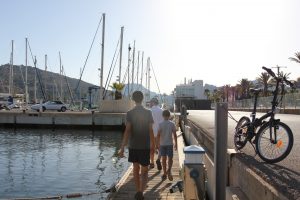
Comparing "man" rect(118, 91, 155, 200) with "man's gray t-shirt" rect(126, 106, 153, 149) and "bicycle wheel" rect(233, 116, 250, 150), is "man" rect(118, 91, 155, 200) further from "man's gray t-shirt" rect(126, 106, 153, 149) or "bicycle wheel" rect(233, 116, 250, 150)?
"bicycle wheel" rect(233, 116, 250, 150)

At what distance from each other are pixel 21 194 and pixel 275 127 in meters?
9.28

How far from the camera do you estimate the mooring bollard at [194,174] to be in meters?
7.67

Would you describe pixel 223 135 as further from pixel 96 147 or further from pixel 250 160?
pixel 96 147

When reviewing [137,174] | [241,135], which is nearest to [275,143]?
[241,135]

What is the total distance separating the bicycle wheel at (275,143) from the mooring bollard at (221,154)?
179 cm

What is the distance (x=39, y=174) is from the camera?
712 inches

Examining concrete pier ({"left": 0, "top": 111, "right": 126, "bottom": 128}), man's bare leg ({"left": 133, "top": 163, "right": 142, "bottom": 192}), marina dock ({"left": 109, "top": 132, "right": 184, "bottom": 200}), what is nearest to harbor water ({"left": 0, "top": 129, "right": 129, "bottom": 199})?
marina dock ({"left": 109, "top": 132, "right": 184, "bottom": 200})

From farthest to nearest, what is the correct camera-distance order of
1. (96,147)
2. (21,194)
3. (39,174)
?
(96,147) < (39,174) < (21,194)

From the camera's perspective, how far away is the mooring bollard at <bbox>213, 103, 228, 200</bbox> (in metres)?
6.37

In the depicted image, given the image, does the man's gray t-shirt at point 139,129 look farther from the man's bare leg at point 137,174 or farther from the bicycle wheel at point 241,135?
the bicycle wheel at point 241,135

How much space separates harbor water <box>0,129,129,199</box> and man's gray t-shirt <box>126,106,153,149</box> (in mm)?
4820

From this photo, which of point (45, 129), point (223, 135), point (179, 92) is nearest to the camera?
point (223, 135)

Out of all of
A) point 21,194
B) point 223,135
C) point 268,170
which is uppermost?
point 223,135

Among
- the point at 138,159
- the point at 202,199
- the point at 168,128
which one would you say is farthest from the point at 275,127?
the point at 168,128
